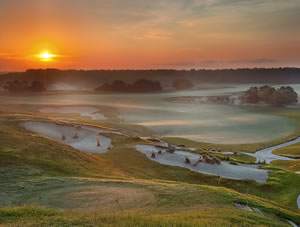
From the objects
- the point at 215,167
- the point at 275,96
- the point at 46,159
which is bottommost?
the point at 215,167

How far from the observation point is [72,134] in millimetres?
52594

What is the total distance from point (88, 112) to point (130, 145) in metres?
80.0

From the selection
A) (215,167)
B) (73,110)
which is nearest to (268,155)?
(215,167)

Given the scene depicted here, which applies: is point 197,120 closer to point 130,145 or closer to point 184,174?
point 130,145

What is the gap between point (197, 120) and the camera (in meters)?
106

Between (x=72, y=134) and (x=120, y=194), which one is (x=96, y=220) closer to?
(x=120, y=194)

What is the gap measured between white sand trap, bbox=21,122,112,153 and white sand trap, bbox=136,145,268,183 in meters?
10.0

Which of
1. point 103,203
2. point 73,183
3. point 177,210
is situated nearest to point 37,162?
point 73,183

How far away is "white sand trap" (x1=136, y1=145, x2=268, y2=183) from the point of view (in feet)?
111

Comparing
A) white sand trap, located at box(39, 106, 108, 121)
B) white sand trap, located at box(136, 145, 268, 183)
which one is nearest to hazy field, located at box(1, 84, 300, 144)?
white sand trap, located at box(39, 106, 108, 121)

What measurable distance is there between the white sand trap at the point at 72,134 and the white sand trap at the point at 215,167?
33.0 ft

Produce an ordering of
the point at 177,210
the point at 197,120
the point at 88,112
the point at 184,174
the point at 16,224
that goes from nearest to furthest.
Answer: the point at 16,224 < the point at 177,210 < the point at 184,174 < the point at 197,120 < the point at 88,112

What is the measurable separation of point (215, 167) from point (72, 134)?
93.8 feet

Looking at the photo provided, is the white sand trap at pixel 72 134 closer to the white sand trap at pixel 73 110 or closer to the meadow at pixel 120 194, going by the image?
the meadow at pixel 120 194
